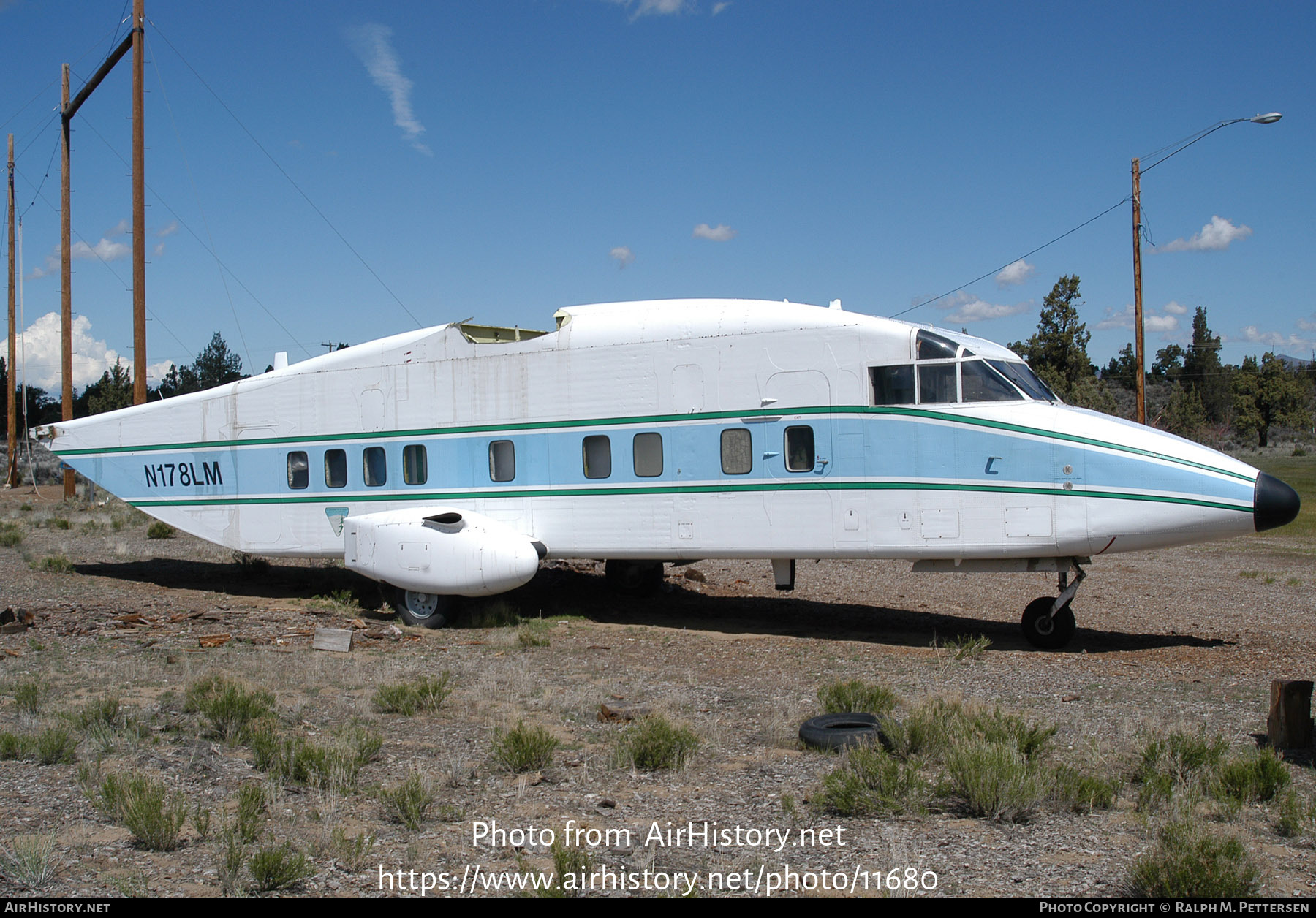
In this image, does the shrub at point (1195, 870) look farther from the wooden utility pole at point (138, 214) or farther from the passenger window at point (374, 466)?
the wooden utility pole at point (138, 214)

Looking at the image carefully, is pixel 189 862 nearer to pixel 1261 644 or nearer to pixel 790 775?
pixel 790 775

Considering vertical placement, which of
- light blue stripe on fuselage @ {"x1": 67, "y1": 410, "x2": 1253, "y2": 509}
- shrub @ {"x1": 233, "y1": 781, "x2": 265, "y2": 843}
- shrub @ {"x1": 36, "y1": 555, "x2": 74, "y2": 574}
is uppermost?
light blue stripe on fuselage @ {"x1": 67, "y1": 410, "x2": 1253, "y2": 509}

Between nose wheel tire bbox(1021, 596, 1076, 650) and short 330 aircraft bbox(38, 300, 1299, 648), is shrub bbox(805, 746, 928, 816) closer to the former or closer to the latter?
short 330 aircraft bbox(38, 300, 1299, 648)

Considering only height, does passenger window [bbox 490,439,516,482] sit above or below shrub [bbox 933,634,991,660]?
above

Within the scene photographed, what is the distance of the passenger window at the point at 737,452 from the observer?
12.1 m

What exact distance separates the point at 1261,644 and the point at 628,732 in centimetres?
808

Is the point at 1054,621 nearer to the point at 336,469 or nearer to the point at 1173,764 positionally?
the point at 1173,764

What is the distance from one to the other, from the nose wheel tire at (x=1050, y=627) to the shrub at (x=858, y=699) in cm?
389

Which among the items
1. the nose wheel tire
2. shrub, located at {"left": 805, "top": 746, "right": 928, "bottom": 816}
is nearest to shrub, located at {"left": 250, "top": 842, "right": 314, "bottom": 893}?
shrub, located at {"left": 805, "top": 746, "right": 928, "bottom": 816}

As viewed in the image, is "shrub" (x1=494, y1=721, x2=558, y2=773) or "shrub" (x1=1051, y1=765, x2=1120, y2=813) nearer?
"shrub" (x1=1051, y1=765, x2=1120, y2=813)

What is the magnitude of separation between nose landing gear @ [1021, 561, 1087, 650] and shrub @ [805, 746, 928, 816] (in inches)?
225

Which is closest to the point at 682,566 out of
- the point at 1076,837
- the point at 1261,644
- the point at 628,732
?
the point at 1261,644

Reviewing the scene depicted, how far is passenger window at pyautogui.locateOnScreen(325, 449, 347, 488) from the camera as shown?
14.6 meters

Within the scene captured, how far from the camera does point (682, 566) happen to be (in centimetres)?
2000
